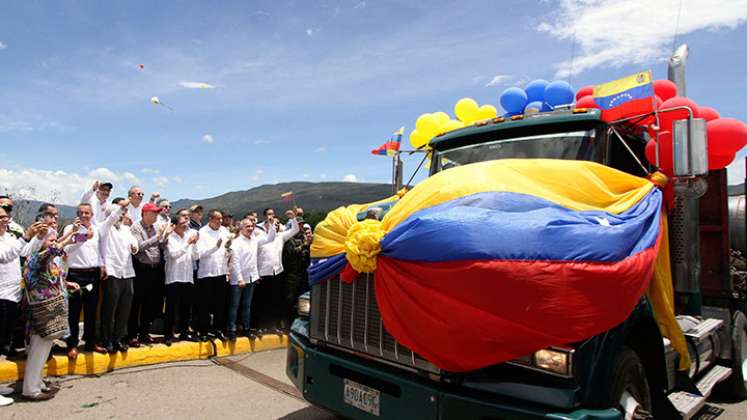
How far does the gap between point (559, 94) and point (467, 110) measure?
4.21 ft

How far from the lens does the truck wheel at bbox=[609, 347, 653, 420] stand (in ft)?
9.68

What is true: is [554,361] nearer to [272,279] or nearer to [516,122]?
[516,122]

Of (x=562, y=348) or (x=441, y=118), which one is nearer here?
(x=562, y=348)

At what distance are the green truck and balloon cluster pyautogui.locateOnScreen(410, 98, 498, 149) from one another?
1.33 meters

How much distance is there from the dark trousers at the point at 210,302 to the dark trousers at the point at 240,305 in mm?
110

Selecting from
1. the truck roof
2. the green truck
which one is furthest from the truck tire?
the truck roof

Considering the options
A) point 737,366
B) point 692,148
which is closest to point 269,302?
point 737,366

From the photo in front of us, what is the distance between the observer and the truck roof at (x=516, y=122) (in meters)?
4.15

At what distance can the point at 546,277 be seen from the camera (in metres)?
2.57

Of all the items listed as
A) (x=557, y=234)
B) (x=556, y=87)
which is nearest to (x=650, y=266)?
(x=557, y=234)

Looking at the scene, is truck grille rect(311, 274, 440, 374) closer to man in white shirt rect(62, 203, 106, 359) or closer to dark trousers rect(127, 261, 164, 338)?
man in white shirt rect(62, 203, 106, 359)

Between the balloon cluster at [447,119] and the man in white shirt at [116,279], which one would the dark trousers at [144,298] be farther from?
the balloon cluster at [447,119]

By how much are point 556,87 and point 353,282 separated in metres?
3.75

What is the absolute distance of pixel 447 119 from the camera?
660 cm
